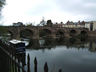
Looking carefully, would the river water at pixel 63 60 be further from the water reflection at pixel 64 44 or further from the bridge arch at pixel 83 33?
the bridge arch at pixel 83 33

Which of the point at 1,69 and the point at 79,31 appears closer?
the point at 1,69

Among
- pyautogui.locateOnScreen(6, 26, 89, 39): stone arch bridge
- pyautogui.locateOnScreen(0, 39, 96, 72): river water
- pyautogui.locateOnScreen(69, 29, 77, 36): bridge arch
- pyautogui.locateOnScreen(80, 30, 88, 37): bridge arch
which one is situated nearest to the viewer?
pyautogui.locateOnScreen(0, 39, 96, 72): river water

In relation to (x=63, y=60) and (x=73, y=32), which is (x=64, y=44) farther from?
(x=73, y=32)

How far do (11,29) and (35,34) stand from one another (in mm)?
9560

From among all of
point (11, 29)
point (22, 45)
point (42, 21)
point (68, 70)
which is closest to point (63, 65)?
point (68, 70)

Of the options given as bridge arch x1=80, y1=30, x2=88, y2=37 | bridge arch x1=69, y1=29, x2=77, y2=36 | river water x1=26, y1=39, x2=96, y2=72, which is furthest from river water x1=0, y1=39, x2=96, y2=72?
bridge arch x1=80, y1=30, x2=88, y2=37

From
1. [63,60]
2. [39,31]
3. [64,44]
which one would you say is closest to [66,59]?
[63,60]

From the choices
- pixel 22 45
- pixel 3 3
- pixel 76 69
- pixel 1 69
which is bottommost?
pixel 76 69

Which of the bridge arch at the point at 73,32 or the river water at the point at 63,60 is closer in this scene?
the river water at the point at 63,60

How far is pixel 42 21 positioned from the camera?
74.9 metres

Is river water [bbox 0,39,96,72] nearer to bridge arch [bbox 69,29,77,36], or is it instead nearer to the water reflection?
the water reflection

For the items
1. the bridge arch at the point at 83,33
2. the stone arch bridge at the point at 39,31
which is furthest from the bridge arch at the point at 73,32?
the bridge arch at the point at 83,33

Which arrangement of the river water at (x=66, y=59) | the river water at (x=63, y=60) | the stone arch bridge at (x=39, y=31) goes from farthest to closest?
the stone arch bridge at (x=39, y=31)
the river water at (x=66, y=59)
the river water at (x=63, y=60)

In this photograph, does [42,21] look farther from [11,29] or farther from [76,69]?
[76,69]
